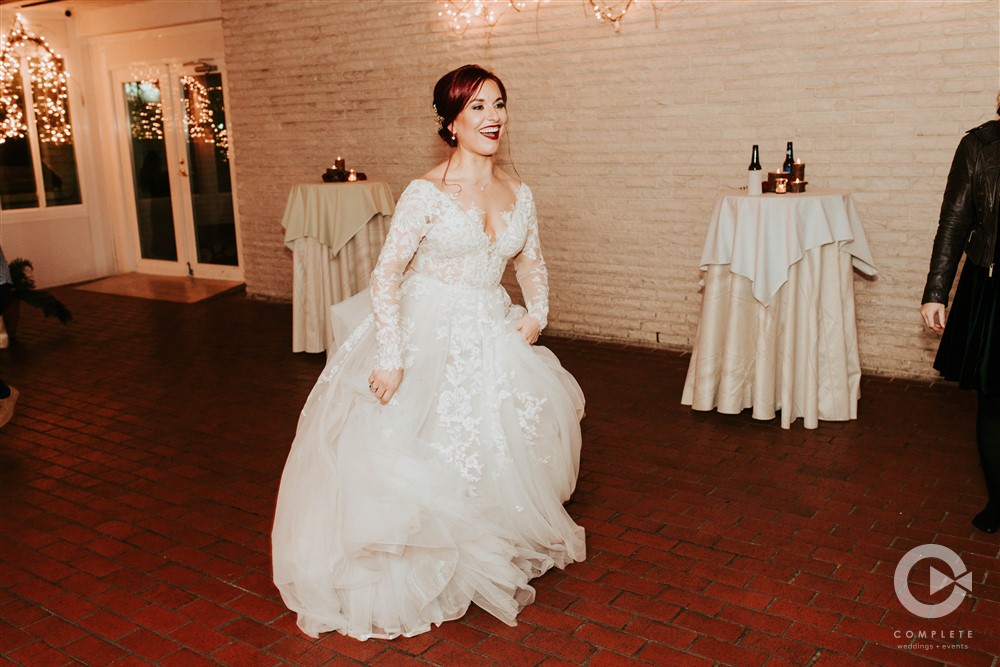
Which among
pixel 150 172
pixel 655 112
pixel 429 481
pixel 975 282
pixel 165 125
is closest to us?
pixel 429 481

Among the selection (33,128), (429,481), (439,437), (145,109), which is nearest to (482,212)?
(439,437)

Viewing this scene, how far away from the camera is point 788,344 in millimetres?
4621

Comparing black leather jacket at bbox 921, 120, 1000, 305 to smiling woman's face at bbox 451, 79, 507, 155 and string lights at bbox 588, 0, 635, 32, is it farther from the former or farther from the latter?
string lights at bbox 588, 0, 635, 32

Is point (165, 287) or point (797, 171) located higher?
point (797, 171)

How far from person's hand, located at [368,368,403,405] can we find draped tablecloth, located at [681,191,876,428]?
231cm

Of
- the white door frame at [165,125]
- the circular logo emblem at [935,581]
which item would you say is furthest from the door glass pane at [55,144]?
the circular logo emblem at [935,581]

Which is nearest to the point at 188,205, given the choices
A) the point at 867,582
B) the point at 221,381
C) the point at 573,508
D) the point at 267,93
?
the point at 267,93

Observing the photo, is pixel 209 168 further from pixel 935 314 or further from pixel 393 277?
pixel 935 314

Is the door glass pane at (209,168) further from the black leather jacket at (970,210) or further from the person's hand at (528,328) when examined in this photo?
the black leather jacket at (970,210)

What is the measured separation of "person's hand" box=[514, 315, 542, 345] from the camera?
3.25 metres

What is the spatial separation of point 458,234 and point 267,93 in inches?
240

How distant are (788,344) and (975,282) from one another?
1.47m

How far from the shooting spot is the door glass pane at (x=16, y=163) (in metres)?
9.62

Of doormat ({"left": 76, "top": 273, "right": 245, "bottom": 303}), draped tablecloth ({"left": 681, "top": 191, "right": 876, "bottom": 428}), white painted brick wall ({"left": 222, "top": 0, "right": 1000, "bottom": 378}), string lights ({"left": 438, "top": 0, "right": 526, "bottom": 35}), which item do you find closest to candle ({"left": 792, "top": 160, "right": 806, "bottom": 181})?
draped tablecloth ({"left": 681, "top": 191, "right": 876, "bottom": 428})
